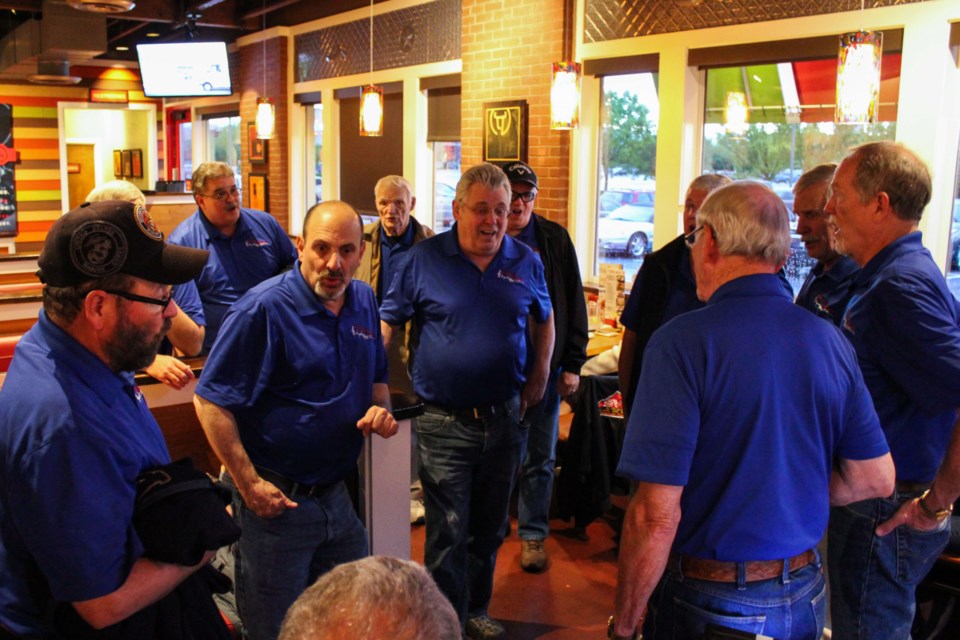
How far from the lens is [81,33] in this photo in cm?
884

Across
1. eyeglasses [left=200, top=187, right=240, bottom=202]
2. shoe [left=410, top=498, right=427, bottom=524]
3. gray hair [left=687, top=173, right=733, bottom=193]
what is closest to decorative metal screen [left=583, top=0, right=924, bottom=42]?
gray hair [left=687, top=173, right=733, bottom=193]

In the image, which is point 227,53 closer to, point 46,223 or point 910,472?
point 46,223

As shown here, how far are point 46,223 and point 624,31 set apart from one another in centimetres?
1055

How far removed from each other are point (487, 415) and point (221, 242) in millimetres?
1776

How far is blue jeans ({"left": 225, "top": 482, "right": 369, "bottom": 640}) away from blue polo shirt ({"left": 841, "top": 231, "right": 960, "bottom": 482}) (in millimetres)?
1437

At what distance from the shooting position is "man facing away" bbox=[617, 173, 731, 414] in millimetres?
3016

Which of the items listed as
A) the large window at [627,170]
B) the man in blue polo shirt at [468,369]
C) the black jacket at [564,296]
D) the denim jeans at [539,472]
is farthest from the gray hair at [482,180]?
the large window at [627,170]

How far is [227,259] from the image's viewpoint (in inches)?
157

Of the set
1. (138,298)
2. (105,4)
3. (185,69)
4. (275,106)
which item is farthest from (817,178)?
(185,69)

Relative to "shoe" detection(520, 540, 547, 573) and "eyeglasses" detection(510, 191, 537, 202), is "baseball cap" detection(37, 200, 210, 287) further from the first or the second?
"shoe" detection(520, 540, 547, 573)

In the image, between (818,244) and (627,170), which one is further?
(627,170)

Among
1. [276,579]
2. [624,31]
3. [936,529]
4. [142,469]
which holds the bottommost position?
[276,579]

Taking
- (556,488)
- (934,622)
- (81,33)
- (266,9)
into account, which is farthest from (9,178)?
(934,622)

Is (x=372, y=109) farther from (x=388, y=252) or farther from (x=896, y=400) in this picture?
(x=896, y=400)
